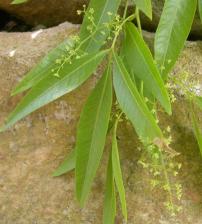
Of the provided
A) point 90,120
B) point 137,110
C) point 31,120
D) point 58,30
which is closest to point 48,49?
point 58,30

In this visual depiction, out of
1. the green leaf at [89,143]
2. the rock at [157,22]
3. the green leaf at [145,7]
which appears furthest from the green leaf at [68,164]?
the rock at [157,22]

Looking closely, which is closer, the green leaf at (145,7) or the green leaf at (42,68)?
the green leaf at (145,7)

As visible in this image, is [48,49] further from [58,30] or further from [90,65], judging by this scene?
[90,65]

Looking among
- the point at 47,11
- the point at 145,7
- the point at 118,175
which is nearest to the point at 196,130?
the point at 118,175

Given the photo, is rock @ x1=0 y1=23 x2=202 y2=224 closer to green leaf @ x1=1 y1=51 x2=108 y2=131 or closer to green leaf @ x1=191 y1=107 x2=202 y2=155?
green leaf @ x1=191 y1=107 x2=202 y2=155

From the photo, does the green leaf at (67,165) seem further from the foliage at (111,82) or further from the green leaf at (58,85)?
the green leaf at (58,85)

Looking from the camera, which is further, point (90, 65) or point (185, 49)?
point (185, 49)

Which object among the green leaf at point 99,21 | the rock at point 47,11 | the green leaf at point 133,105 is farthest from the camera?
the rock at point 47,11

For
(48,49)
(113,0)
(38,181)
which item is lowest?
(38,181)
